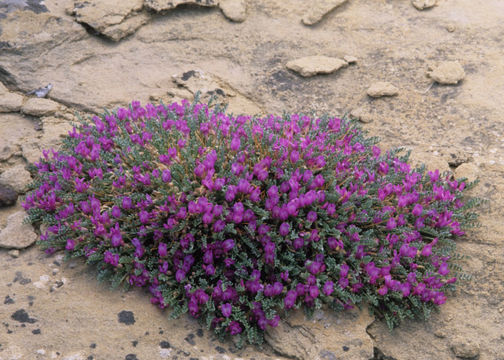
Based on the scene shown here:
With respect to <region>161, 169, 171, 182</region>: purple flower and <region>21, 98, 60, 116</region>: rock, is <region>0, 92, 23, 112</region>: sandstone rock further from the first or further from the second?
<region>161, 169, 171, 182</region>: purple flower

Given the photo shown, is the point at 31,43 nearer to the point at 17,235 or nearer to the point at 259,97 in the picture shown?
the point at 259,97

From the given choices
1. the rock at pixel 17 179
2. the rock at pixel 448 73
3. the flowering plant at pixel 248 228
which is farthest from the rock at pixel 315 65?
the rock at pixel 17 179

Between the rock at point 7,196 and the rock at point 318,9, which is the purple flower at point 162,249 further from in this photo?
the rock at point 318,9

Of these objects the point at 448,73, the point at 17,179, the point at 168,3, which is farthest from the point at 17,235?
the point at 448,73

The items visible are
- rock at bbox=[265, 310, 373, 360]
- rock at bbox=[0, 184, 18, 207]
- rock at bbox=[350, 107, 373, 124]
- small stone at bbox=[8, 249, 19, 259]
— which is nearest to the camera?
rock at bbox=[265, 310, 373, 360]

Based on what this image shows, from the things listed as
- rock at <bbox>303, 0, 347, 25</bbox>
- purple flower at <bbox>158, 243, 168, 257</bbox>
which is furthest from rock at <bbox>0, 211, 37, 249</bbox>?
rock at <bbox>303, 0, 347, 25</bbox>

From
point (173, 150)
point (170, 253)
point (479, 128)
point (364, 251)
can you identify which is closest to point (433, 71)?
point (479, 128)
